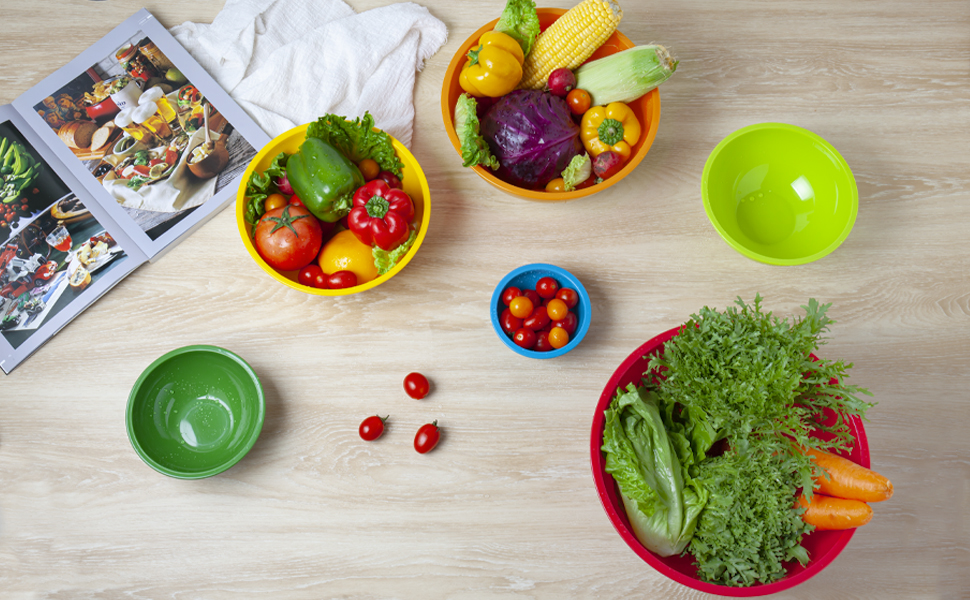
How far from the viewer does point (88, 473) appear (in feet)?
3.61

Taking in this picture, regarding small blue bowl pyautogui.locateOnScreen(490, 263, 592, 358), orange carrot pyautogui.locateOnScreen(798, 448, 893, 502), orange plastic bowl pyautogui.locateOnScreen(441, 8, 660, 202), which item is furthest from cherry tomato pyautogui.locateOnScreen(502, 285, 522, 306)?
orange carrot pyautogui.locateOnScreen(798, 448, 893, 502)

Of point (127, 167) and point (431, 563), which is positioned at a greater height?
point (127, 167)

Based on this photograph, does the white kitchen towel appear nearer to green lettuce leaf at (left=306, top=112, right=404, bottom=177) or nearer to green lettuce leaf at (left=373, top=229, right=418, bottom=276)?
green lettuce leaf at (left=306, top=112, right=404, bottom=177)

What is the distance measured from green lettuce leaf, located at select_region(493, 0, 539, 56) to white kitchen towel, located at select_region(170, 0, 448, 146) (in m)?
0.21

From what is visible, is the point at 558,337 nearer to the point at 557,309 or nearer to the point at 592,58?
the point at 557,309

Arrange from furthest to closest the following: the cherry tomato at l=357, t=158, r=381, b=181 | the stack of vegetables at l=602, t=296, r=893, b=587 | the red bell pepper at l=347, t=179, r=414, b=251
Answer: the cherry tomato at l=357, t=158, r=381, b=181
the red bell pepper at l=347, t=179, r=414, b=251
the stack of vegetables at l=602, t=296, r=893, b=587

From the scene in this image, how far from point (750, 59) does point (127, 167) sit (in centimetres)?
138

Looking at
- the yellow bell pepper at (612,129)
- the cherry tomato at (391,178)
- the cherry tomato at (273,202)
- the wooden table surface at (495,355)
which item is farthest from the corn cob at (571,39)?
the cherry tomato at (273,202)

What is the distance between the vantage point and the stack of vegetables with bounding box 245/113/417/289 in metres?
1.02

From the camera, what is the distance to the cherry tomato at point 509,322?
107 cm

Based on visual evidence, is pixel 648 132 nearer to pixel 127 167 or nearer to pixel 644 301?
pixel 644 301

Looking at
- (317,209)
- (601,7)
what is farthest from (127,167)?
(601,7)

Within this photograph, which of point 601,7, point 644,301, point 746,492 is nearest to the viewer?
point 746,492

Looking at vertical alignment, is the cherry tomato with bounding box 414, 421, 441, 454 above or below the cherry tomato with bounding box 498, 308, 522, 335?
below
